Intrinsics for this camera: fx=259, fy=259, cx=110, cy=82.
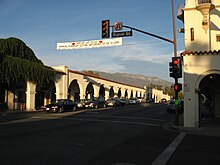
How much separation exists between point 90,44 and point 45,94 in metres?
22.5

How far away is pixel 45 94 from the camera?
41.6 metres

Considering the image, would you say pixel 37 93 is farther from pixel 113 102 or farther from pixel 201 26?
pixel 201 26

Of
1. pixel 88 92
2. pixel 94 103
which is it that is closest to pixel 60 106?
pixel 94 103

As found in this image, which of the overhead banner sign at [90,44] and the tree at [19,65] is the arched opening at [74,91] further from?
the overhead banner sign at [90,44]

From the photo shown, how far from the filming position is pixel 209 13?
17094 millimetres

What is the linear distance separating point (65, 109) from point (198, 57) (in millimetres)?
18141

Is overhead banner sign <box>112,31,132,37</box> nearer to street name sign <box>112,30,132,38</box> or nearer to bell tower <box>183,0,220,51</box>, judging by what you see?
street name sign <box>112,30,132,38</box>

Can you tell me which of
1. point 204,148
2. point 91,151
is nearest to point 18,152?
point 91,151

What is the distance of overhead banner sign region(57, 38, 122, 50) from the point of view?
20.8 m

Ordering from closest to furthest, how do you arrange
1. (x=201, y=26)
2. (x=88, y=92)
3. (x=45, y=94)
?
(x=201, y=26) < (x=45, y=94) < (x=88, y=92)

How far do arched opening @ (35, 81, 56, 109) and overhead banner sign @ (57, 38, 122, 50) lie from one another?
19431mm

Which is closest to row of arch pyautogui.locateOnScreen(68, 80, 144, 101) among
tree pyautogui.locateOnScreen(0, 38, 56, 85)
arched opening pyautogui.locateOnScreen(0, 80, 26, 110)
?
tree pyautogui.locateOnScreen(0, 38, 56, 85)

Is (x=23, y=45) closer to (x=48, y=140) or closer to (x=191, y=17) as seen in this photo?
(x=191, y=17)

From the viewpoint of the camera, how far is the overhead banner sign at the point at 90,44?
20.8 metres
